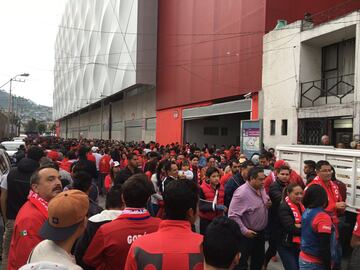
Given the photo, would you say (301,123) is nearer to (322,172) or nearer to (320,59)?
(320,59)

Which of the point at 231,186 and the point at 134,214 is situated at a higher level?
the point at 134,214

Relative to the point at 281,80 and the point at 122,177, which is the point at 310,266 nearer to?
the point at 122,177

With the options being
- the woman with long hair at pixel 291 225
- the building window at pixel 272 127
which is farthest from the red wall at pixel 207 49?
the woman with long hair at pixel 291 225

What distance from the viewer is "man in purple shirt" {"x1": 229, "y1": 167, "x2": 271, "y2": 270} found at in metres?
5.23

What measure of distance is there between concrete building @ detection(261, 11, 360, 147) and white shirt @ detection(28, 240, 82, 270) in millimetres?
14128

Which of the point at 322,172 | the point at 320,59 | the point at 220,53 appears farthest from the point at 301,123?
the point at 322,172

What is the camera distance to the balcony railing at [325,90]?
16.4 m

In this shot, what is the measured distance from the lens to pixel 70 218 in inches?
93.2

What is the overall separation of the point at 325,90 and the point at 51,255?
17.2 m

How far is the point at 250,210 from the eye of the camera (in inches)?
207

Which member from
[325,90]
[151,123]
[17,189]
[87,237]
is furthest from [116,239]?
[151,123]

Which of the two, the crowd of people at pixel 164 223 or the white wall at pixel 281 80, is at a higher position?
the white wall at pixel 281 80

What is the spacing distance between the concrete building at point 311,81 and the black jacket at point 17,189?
12399mm

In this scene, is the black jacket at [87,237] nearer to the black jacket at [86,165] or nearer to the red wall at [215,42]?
the black jacket at [86,165]
